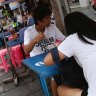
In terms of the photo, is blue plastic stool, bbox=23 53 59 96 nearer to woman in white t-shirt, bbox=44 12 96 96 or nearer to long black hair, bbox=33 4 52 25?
woman in white t-shirt, bbox=44 12 96 96

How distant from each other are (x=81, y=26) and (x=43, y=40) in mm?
1278

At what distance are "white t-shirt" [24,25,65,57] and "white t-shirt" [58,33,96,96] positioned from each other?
1.28 metres

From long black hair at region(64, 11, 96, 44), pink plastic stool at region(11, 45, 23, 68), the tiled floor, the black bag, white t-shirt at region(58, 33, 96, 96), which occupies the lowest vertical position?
the tiled floor

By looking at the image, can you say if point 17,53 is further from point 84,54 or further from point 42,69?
point 84,54

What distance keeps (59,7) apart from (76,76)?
6.73 ft

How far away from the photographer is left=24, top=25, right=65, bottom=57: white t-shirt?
3.74 m

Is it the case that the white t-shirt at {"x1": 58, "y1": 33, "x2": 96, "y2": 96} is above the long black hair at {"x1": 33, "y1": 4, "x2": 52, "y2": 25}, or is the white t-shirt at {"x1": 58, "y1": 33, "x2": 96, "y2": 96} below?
below

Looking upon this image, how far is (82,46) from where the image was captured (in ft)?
7.82

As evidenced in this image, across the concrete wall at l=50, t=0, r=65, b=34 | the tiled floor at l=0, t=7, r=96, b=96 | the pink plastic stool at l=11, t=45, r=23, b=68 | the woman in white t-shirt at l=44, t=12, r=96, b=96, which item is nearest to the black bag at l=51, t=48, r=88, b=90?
the woman in white t-shirt at l=44, t=12, r=96, b=96

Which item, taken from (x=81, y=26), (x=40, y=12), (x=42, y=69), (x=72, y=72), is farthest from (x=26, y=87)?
(x=81, y=26)

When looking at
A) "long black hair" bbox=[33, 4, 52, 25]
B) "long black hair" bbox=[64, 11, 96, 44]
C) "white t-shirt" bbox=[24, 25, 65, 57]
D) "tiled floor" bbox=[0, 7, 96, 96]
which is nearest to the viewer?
"long black hair" bbox=[64, 11, 96, 44]

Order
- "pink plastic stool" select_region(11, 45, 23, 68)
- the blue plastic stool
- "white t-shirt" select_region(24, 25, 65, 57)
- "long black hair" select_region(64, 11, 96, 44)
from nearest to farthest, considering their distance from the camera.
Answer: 1. "long black hair" select_region(64, 11, 96, 44)
2. the blue plastic stool
3. "white t-shirt" select_region(24, 25, 65, 57)
4. "pink plastic stool" select_region(11, 45, 23, 68)

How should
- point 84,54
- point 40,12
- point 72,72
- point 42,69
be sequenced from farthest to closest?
point 40,12 → point 42,69 → point 72,72 → point 84,54

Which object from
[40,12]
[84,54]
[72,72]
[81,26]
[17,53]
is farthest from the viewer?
[17,53]
